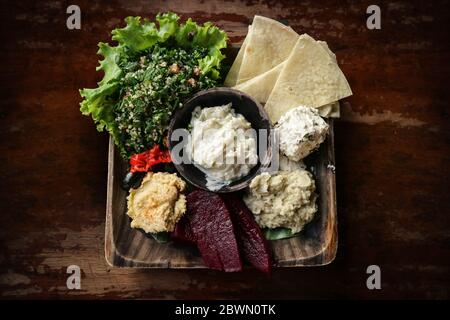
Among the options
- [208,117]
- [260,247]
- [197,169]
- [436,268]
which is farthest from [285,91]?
[436,268]

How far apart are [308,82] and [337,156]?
518mm

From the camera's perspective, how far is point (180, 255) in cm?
281

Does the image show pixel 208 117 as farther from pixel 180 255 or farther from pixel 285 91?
pixel 180 255

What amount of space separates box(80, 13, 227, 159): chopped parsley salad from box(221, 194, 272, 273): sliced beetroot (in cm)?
49

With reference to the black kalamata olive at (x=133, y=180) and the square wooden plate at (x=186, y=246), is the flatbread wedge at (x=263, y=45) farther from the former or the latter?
the black kalamata olive at (x=133, y=180)

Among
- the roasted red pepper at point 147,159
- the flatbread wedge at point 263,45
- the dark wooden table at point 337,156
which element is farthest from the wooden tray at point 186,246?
the flatbread wedge at point 263,45

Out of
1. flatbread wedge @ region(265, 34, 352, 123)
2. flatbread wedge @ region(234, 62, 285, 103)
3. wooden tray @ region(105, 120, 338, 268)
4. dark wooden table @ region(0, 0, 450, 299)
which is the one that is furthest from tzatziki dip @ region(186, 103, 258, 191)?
dark wooden table @ region(0, 0, 450, 299)

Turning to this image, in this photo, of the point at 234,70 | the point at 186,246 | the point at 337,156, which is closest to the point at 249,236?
the point at 186,246

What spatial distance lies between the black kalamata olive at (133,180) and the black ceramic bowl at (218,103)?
22 centimetres

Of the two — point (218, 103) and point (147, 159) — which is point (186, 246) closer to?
point (147, 159)

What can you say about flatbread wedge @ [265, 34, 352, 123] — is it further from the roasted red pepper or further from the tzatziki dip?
the roasted red pepper

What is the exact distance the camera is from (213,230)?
275cm

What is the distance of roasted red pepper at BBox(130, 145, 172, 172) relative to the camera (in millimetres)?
2822

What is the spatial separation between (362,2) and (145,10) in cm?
123
